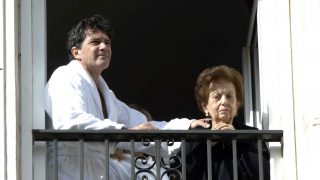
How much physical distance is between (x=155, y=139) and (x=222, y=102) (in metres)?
0.59

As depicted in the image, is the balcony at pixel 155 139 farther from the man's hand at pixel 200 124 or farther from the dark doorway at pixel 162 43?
the dark doorway at pixel 162 43

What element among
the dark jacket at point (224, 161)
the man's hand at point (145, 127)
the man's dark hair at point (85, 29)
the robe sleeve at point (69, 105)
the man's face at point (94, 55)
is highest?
the man's dark hair at point (85, 29)

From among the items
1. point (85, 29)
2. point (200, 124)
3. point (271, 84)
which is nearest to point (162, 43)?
point (85, 29)

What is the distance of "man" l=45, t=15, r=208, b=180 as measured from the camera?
995 cm

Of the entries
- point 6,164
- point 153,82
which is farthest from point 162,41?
point 6,164

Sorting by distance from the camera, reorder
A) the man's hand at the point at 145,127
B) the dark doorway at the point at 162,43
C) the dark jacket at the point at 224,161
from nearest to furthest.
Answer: the man's hand at the point at 145,127, the dark jacket at the point at 224,161, the dark doorway at the point at 162,43

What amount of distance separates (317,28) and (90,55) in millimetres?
1291

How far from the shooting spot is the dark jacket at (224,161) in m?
10.1

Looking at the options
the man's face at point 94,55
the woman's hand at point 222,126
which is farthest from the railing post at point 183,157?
the man's face at point 94,55

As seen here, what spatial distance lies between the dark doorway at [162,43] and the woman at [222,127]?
238 cm

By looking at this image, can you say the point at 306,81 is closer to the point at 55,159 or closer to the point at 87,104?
the point at 87,104

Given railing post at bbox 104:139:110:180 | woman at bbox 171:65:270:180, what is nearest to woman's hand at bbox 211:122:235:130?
woman at bbox 171:65:270:180

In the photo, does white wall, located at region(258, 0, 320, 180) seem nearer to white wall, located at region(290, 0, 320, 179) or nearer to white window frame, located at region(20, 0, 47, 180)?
white wall, located at region(290, 0, 320, 179)

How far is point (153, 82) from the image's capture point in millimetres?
13281
